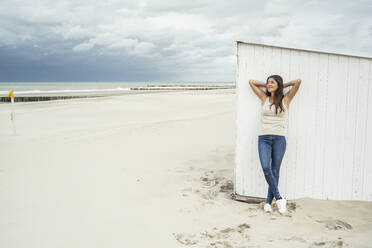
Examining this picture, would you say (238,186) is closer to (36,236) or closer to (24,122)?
(36,236)

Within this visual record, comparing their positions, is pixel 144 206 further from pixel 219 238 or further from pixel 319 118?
pixel 319 118

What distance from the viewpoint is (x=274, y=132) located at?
4.84m

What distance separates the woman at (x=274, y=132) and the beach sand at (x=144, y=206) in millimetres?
472

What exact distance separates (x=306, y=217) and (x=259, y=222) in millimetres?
741

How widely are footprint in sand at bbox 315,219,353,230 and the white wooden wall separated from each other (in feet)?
2.40

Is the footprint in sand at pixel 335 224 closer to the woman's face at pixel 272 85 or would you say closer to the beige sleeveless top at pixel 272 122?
the beige sleeveless top at pixel 272 122

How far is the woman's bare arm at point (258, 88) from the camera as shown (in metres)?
5.02

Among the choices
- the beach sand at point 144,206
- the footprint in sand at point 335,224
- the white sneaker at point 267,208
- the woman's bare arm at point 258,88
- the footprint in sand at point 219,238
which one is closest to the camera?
the footprint in sand at point 219,238

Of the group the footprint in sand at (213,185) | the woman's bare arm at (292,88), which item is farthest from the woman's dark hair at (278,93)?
the footprint in sand at (213,185)

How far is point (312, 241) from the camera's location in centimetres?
402

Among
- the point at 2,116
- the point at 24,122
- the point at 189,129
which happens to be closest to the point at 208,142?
the point at 189,129

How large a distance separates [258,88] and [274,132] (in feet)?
2.54

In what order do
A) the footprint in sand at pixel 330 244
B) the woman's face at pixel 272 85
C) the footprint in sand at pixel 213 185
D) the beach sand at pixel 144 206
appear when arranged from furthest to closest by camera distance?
1. the footprint in sand at pixel 213 185
2. the woman's face at pixel 272 85
3. the beach sand at pixel 144 206
4. the footprint in sand at pixel 330 244

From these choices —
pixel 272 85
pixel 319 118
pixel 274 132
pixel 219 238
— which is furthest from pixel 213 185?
pixel 272 85
